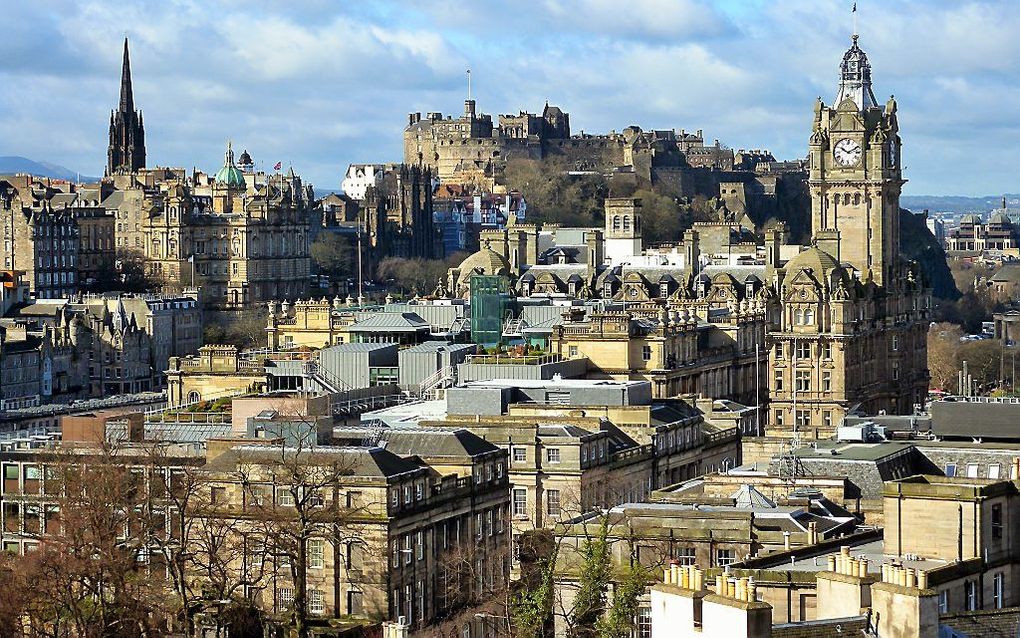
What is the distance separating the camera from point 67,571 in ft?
190

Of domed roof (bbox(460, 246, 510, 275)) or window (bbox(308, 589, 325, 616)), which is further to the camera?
domed roof (bbox(460, 246, 510, 275))

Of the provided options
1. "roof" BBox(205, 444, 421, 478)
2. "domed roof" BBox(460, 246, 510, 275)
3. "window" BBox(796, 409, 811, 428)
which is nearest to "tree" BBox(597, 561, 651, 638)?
"roof" BBox(205, 444, 421, 478)

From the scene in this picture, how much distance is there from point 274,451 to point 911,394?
6801cm

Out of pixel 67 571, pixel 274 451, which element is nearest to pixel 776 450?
pixel 274 451

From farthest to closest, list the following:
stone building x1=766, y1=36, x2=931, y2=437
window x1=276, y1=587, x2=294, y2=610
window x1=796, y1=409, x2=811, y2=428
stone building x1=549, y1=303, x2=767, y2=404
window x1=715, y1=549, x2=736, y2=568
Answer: stone building x1=766, y1=36, x2=931, y2=437
window x1=796, y1=409, x2=811, y2=428
stone building x1=549, y1=303, x2=767, y2=404
window x1=276, y1=587, x2=294, y2=610
window x1=715, y1=549, x2=736, y2=568

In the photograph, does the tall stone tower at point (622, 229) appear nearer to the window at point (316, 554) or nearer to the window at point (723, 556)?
the window at point (316, 554)

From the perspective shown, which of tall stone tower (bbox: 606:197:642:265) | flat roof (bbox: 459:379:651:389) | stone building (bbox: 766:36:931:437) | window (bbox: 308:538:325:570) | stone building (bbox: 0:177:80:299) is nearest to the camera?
window (bbox: 308:538:325:570)

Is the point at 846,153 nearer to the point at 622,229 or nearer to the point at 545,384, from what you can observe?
the point at 622,229

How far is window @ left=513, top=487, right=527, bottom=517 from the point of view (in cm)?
7212

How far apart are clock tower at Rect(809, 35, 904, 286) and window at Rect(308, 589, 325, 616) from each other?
244 feet

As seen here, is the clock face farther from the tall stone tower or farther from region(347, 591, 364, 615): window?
region(347, 591, 364, 615): window

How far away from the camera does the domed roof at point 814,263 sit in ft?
397

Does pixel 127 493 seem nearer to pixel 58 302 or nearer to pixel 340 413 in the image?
pixel 340 413

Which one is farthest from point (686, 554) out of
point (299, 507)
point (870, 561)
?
point (870, 561)
